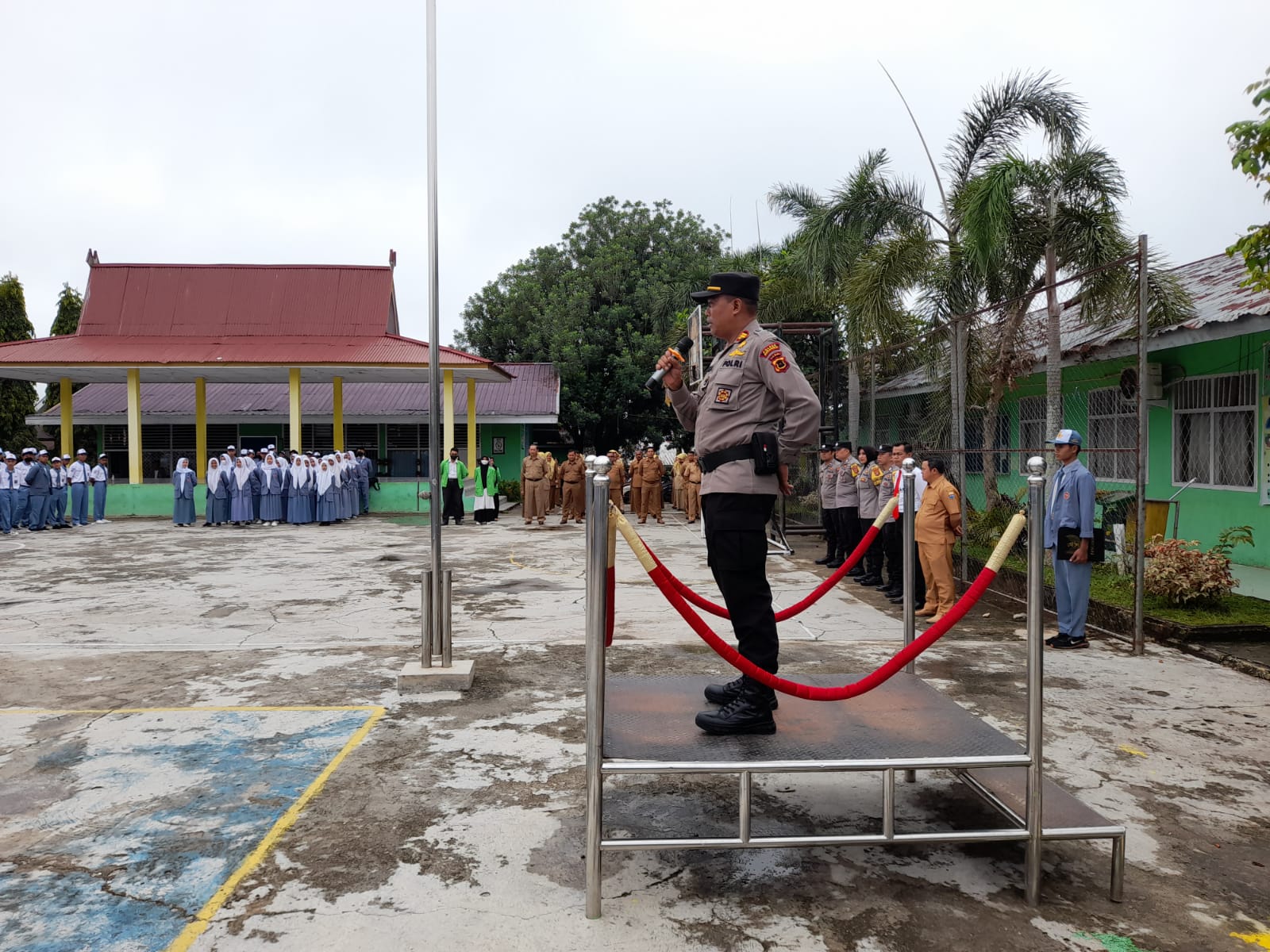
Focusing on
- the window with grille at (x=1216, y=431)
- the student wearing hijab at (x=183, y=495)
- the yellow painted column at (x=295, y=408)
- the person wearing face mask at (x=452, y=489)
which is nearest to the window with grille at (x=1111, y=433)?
the window with grille at (x=1216, y=431)

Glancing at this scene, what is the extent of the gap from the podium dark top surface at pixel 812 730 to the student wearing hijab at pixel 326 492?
1682 centimetres

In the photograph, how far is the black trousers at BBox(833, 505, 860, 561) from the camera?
38.6 feet

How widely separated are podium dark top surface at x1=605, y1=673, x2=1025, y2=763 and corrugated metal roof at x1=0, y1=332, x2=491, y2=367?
17.3 meters

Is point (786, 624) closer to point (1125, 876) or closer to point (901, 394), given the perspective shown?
point (1125, 876)

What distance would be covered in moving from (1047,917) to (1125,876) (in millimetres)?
506

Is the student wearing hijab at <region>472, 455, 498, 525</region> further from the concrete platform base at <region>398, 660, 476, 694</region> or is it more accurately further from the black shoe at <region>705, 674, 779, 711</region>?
the black shoe at <region>705, 674, 779, 711</region>

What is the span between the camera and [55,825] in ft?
12.5

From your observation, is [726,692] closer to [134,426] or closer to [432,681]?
[432,681]

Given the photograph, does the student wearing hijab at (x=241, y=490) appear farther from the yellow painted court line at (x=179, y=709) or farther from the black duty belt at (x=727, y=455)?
the black duty belt at (x=727, y=455)

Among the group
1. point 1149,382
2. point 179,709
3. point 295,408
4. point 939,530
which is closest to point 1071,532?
point 939,530

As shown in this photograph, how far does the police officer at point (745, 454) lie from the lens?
361cm

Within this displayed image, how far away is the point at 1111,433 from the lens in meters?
13.0

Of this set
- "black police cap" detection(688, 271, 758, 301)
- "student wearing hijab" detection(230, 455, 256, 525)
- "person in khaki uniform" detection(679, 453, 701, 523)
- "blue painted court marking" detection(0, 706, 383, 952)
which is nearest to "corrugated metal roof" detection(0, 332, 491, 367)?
"student wearing hijab" detection(230, 455, 256, 525)

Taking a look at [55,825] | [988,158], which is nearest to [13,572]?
[55,825]
